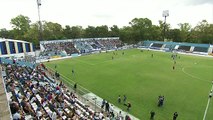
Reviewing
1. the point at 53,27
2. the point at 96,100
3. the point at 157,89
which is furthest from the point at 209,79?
the point at 53,27

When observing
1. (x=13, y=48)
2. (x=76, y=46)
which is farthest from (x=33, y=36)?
(x=13, y=48)

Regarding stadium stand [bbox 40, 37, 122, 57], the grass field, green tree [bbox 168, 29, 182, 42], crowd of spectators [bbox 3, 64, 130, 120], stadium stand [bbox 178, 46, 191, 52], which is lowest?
the grass field

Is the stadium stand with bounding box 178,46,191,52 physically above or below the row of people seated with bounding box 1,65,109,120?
above

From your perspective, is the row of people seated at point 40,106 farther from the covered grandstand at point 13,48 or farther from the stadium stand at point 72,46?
the stadium stand at point 72,46

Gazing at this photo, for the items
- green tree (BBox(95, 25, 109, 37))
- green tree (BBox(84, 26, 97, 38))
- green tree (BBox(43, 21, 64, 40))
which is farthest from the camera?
green tree (BBox(95, 25, 109, 37))

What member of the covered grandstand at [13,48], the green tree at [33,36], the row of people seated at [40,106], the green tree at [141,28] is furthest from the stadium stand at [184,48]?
the green tree at [33,36]

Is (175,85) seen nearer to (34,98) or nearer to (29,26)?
(34,98)

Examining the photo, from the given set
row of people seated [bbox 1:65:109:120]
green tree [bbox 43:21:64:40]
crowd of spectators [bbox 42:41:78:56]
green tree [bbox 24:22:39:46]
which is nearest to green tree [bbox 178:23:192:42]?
crowd of spectators [bbox 42:41:78:56]

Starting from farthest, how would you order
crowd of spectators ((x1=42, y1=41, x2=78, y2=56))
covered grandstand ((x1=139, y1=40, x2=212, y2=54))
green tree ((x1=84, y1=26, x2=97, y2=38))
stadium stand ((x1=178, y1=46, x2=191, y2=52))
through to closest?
green tree ((x1=84, y1=26, x2=97, y2=38)) < stadium stand ((x1=178, y1=46, x2=191, y2=52)) < covered grandstand ((x1=139, y1=40, x2=212, y2=54)) < crowd of spectators ((x1=42, y1=41, x2=78, y2=56))

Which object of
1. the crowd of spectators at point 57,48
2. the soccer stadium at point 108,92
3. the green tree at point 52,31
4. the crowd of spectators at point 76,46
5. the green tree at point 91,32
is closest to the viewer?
the soccer stadium at point 108,92

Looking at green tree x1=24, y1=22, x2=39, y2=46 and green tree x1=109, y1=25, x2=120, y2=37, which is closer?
green tree x1=24, y1=22, x2=39, y2=46

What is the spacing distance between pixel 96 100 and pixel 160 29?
68546 mm

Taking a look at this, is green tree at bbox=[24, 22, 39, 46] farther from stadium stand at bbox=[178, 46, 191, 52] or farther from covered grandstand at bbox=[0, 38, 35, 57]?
stadium stand at bbox=[178, 46, 191, 52]

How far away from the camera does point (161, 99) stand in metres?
17.2
